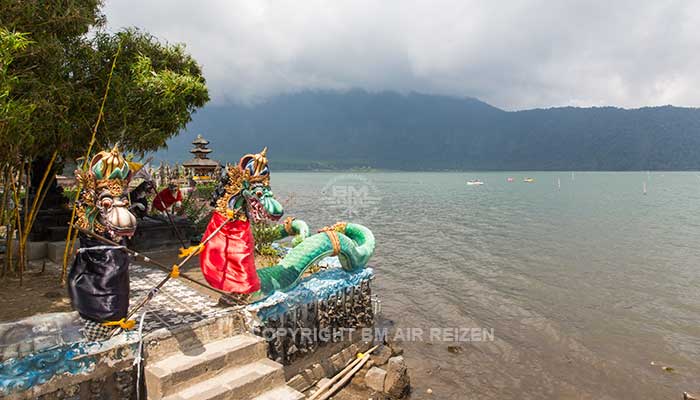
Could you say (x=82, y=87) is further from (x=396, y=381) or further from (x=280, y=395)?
(x=396, y=381)

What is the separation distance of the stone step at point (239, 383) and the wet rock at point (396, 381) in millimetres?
2967

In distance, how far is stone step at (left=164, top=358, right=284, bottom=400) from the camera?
16.1 feet

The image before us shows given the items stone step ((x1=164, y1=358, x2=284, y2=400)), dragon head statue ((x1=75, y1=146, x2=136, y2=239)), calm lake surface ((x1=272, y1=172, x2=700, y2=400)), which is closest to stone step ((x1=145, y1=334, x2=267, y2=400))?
stone step ((x1=164, y1=358, x2=284, y2=400))

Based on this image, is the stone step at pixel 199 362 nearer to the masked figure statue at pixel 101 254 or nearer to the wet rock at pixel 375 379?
the masked figure statue at pixel 101 254

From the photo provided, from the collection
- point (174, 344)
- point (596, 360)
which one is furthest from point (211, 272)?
point (596, 360)

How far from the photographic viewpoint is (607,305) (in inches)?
544

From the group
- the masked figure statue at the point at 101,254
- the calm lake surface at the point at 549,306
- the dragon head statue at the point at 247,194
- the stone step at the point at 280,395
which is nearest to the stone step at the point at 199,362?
the stone step at the point at 280,395

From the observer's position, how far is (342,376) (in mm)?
7758

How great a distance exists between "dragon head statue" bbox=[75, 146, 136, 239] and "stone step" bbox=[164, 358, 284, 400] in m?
2.07

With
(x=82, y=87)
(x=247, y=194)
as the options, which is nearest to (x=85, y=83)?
(x=82, y=87)

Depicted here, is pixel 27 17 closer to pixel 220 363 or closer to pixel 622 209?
pixel 220 363

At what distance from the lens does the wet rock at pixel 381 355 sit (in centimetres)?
856

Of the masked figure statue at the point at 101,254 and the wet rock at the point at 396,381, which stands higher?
the masked figure statue at the point at 101,254

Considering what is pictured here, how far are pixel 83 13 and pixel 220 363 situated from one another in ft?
22.4
